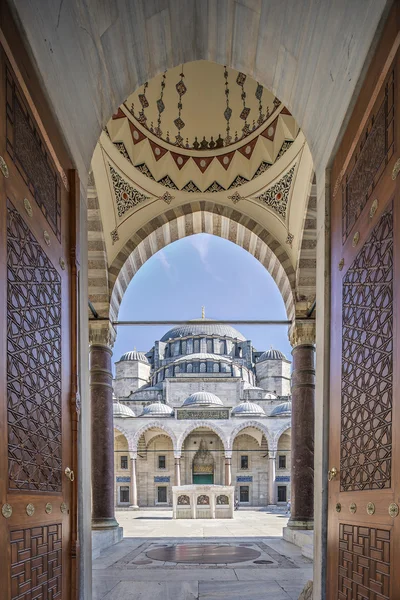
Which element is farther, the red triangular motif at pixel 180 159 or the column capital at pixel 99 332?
the red triangular motif at pixel 180 159

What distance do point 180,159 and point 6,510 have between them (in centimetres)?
700

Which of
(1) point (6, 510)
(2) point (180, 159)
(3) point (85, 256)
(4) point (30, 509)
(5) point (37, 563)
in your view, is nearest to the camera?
(1) point (6, 510)

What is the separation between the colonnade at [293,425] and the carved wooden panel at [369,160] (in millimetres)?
5400

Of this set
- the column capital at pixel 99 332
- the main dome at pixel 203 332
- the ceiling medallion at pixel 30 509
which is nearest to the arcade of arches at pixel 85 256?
the ceiling medallion at pixel 30 509

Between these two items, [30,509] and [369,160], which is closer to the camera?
[30,509]

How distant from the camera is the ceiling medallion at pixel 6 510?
176 centimetres

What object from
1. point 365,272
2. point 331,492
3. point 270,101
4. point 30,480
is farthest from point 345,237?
point 270,101

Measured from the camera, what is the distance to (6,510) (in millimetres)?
1790

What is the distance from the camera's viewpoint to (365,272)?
232 centimetres

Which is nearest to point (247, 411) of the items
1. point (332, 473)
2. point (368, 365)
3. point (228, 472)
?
point (228, 472)

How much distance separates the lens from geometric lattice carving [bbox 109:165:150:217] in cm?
781

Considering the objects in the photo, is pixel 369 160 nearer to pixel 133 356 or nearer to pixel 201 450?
pixel 201 450

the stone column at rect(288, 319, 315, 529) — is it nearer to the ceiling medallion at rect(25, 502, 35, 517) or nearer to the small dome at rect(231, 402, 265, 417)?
the ceiling medallion at rect(25, 502, 35, 517)

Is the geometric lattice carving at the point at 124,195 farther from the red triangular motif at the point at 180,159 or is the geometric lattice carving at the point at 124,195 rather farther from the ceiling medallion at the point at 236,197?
the ceiling medallion at the point at 236,197
